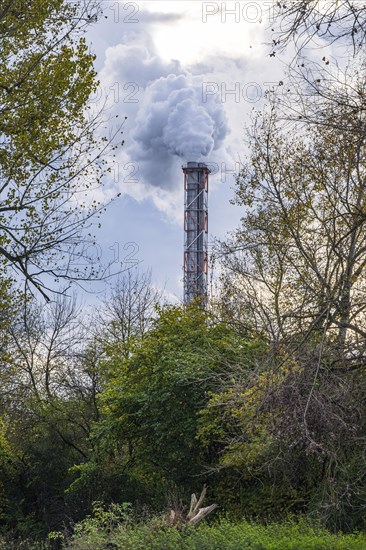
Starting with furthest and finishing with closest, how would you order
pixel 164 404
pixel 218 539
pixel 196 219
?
pixel 196 219 < pixel 164 404 < pixel 218 539

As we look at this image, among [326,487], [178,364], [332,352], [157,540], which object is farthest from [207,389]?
[332,352]

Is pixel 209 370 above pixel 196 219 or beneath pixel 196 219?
beneath

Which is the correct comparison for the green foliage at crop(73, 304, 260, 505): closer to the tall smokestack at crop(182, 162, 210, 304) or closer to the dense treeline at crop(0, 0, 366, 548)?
the dense treeline at crop(0, 0, 366, 548)

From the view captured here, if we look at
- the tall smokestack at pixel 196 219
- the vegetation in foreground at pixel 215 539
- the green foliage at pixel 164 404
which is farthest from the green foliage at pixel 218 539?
the tall smokestack at pixel 196 219

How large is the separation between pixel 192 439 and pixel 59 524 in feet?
23.7

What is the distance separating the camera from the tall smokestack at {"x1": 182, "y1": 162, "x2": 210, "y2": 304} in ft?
185

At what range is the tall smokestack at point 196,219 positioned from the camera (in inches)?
2223

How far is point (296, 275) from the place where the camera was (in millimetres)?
21156

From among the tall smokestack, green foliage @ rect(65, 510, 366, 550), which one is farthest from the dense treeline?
the tall smokestack

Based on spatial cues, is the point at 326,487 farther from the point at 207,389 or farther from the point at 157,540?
the point at 207,389

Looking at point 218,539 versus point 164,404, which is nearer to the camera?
point 218,539

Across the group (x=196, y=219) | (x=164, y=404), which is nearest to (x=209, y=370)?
(x=164, y=404)

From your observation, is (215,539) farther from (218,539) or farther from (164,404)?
(164,404)

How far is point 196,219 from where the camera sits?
188 feet
